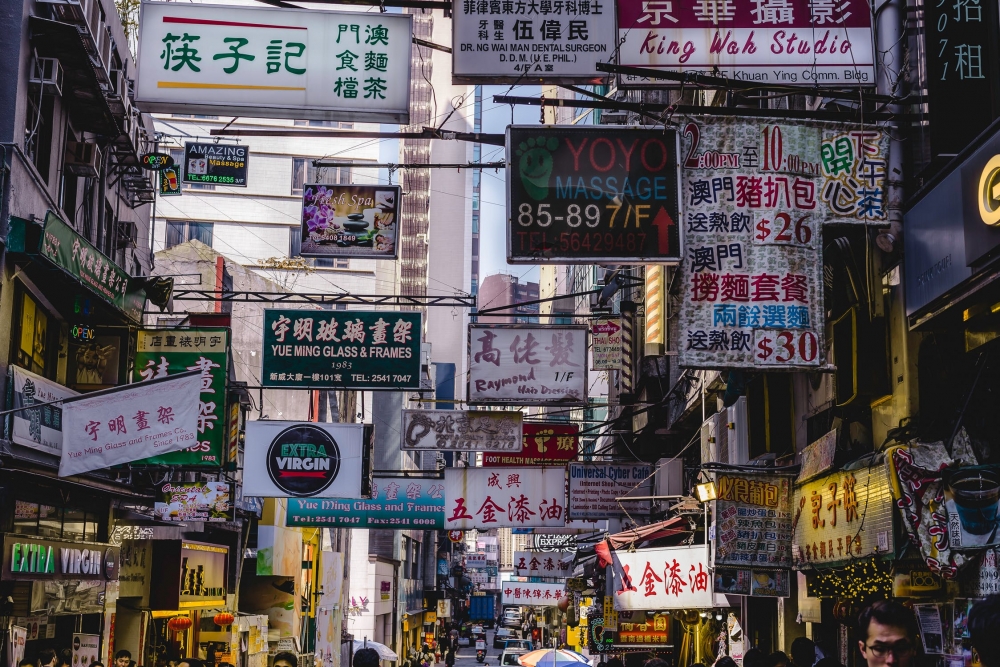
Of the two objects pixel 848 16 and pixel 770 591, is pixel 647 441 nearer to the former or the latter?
pixel 770 591

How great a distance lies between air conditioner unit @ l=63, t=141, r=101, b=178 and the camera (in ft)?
61.6

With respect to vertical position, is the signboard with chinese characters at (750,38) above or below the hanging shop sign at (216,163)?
below

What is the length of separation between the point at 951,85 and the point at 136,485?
1732cm

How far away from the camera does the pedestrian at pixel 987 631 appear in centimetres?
348

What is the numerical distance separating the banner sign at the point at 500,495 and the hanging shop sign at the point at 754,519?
9.56m

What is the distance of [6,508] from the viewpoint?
626 inches

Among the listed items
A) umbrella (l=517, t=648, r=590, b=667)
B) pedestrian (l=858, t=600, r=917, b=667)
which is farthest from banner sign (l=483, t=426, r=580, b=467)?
pedestrian (l=858, t=600, r=917, b=667)

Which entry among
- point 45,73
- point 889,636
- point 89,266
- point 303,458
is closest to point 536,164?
point 889,636

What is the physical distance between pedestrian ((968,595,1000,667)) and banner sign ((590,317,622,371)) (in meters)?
23.1

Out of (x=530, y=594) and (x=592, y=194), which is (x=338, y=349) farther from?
(x=530, y=594)

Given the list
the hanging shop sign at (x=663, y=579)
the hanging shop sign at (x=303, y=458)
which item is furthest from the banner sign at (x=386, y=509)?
the hanging shop sign at (x=663, y=579)

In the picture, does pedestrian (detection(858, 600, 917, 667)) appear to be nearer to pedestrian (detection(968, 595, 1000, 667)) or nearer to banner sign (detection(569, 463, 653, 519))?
pedestrian (detection(968, 595, 1000, 667))

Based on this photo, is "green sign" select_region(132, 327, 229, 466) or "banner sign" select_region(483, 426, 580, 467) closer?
"green sign" select_region(132, 327, 229, 466)

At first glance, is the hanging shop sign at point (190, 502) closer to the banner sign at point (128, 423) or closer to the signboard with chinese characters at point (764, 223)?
the banner sign at point (128, 423)
